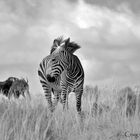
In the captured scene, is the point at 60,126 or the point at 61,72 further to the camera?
the point at 61,72

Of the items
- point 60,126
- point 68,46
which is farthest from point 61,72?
point 60,126

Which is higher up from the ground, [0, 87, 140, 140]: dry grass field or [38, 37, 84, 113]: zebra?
[38, 37, 84, 113]: zebra

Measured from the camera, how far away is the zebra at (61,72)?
34.4 feet

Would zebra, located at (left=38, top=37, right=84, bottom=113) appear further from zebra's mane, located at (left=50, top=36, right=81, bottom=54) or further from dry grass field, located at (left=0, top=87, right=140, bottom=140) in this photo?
dry grass field, located at (left=0, top=87, right=140, bottom=140)

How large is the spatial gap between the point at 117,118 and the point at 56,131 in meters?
1.34

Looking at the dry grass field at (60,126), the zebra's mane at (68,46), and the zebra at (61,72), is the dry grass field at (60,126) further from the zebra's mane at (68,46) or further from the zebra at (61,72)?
the zebra's mane at (68,46)

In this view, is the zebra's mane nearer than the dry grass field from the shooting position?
No

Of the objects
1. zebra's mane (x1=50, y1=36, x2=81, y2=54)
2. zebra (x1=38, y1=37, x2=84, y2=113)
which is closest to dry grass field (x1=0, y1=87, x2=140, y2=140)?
zebra (x1=38, y1=37, x2=84, y2=113)

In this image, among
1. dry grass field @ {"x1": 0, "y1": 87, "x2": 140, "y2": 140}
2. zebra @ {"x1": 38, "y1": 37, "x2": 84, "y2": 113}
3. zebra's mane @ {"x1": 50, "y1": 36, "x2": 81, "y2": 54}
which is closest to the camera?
dry grass field @ {"x1": 0, "y1": 87, "x2": 140, "y2": 140}

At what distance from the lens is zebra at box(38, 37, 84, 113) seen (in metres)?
10.5

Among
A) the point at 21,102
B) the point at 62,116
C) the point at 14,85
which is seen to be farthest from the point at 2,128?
the point at 14,85

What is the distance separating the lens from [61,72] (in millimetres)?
10531

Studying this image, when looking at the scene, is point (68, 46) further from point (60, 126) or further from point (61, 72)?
point (60, 126)

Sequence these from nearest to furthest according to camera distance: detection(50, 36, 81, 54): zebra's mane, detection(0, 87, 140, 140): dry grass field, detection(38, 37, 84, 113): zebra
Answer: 1. detection(0, 87, 140, 140): dry grass field
2. detection(38, 37, 84, 113): zebra
3. detection(50, 36, 81, 54): zebra's mane
